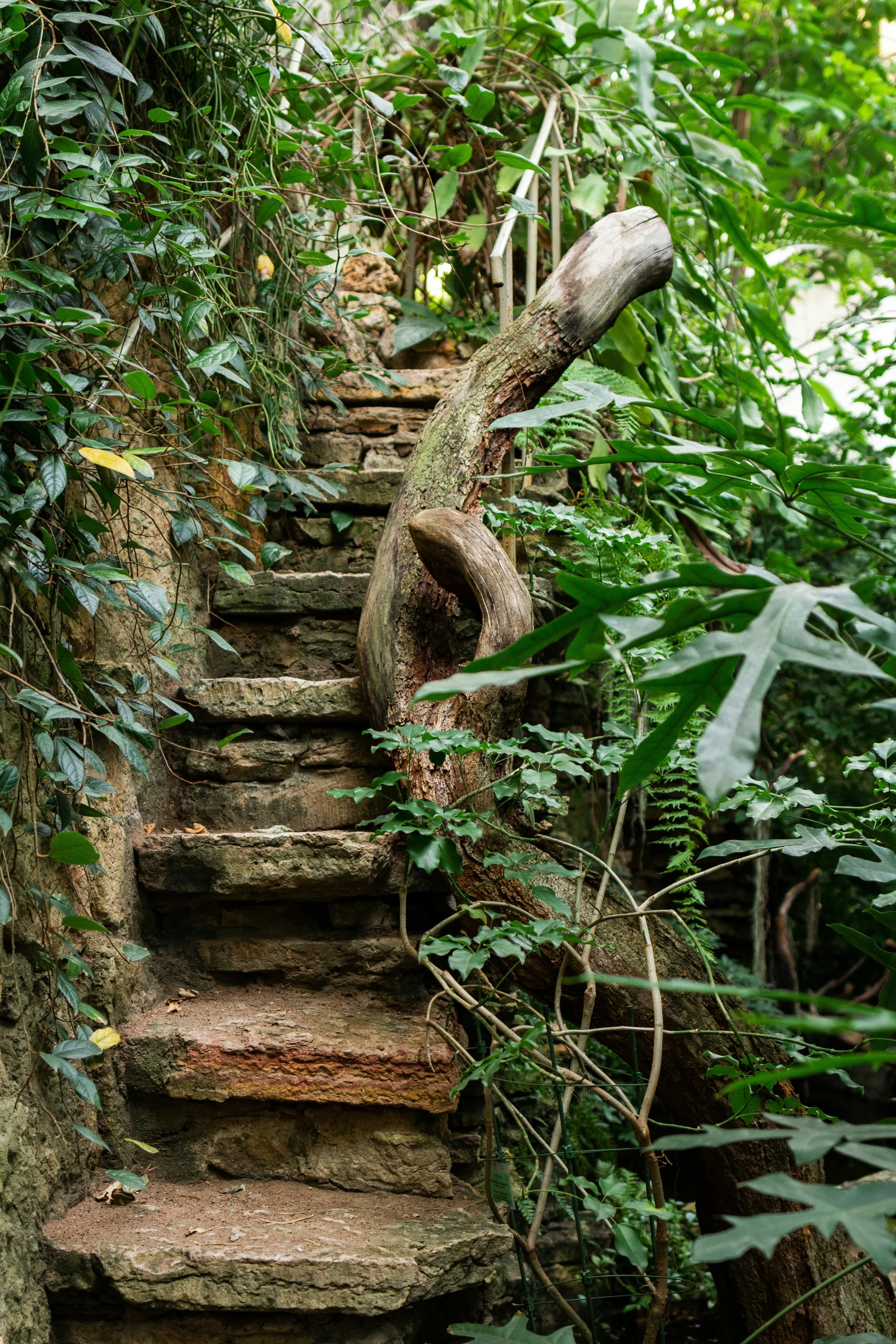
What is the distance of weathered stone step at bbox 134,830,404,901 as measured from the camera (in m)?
1.58

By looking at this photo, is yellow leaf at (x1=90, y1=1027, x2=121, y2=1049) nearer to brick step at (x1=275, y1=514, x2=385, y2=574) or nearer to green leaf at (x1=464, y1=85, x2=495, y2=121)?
brick step at (x1=275, y1=514, x2=385, y2=574)

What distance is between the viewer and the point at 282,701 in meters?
1.89

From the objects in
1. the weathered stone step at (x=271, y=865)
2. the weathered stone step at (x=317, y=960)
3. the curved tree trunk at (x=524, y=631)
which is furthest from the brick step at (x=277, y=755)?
the weathered stone step at (x=317, y=960)

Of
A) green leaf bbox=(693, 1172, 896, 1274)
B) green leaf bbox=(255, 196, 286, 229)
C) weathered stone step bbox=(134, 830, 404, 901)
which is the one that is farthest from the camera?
green leaf bbox=(255, 196, 286, 229)

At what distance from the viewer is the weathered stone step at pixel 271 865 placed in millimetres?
1576

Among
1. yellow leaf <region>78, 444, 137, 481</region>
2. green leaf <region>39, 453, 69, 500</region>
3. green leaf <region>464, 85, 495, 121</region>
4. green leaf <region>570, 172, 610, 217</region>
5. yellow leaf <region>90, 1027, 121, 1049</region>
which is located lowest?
yellow leaf <region>90, 1027, 121, 1049</region>

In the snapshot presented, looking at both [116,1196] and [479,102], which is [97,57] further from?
[116,1196]

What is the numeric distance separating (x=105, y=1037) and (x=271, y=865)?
0.36m

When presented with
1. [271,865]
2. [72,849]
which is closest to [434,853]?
[271,865]

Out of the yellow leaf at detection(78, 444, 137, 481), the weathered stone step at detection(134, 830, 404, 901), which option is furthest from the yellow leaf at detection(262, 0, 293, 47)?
the weathered stone step at detection(134, 830, 404, 901)

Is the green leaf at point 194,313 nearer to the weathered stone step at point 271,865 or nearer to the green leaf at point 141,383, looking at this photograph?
the green leaf at point 141,383

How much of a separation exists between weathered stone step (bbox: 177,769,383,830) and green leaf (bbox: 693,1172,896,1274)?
1.26 meters

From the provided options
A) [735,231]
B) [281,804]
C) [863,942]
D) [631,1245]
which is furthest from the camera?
[735,231]

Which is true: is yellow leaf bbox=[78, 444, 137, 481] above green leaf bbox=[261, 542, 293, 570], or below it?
above
